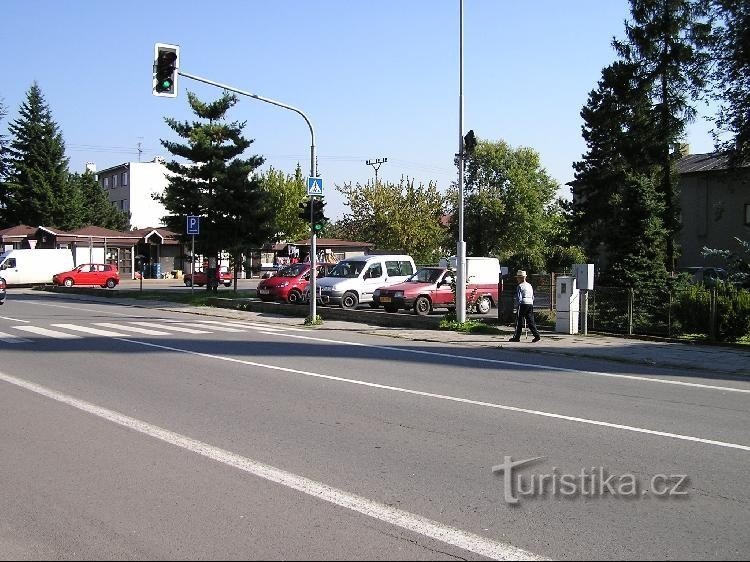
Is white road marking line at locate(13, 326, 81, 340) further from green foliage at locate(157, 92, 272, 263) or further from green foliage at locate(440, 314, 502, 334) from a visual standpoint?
green foliage at locate(157, 92, 272, 263)

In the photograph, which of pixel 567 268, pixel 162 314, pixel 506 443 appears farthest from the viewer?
pixel 567 268

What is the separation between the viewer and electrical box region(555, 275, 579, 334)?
790 inches

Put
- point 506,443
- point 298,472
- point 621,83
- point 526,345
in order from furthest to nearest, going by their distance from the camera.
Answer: point 621,83, point 526,345, point 506,443, point 298,472

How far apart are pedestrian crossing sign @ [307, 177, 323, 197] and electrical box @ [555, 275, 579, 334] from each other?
8.12 meters

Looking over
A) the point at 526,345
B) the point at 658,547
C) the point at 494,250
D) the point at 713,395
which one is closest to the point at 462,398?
the point at 713,395

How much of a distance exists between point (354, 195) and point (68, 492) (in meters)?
52.2

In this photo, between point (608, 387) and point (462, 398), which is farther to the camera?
point (608, 387)

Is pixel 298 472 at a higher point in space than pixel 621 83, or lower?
lower

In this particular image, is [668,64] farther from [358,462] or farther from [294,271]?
[358,462]

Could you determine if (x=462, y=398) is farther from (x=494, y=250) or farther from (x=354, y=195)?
(x=494, y=250)

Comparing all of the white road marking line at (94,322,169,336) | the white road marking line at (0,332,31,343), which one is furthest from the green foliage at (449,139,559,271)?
the white road marking line at (0,332,31,343)

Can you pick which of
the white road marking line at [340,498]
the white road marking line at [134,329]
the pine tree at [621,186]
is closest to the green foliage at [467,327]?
the pine tree at [621,186]

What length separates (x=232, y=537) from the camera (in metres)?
4.94

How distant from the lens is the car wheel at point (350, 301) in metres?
27.4
